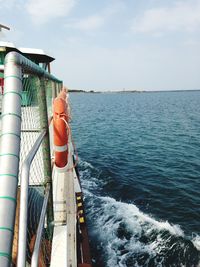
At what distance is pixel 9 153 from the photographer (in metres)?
1.15

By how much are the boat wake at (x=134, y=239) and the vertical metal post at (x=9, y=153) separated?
814 centimetres

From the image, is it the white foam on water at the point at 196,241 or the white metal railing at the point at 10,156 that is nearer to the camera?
the white metal railing at the point at 10,156

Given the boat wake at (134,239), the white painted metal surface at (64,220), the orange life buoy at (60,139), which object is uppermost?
the orange life buoy at (60,139)

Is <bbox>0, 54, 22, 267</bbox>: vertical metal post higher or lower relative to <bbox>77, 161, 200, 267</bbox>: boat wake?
higher

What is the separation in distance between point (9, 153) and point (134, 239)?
9.30m

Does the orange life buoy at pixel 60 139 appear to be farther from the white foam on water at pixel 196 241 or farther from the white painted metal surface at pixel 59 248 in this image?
the white foam on water at pixel 196 241

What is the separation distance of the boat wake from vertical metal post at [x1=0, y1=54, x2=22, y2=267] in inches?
321

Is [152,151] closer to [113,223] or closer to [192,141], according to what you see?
[192,141]

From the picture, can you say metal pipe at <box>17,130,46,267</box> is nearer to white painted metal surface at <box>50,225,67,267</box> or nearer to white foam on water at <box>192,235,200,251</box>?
white painted metal surface at <box>50,225,67,267</box>

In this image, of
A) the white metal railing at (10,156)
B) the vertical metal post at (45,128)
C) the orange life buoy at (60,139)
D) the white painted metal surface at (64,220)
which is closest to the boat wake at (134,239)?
the white painted metal surface at (64,220)

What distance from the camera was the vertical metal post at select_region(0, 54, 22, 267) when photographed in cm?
96

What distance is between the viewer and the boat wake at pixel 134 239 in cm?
833

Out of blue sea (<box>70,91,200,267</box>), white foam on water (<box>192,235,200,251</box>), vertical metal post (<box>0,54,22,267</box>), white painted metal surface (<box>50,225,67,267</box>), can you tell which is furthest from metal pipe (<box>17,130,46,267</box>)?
white foam on water (<box>192,235,200,251</box>)

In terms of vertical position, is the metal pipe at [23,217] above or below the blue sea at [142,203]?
above
